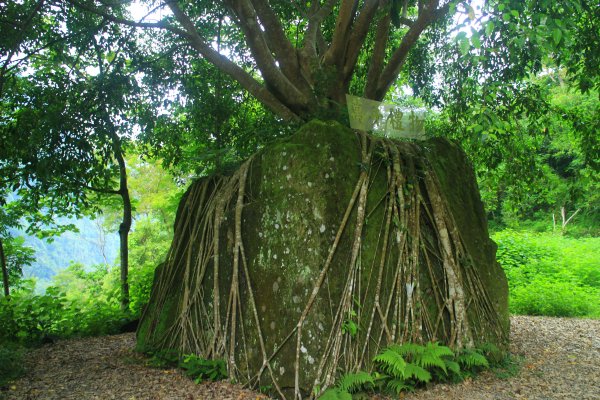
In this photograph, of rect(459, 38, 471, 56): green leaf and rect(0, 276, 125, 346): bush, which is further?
rect(0, 276, 125, 346): bush

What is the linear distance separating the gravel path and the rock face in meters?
0.38

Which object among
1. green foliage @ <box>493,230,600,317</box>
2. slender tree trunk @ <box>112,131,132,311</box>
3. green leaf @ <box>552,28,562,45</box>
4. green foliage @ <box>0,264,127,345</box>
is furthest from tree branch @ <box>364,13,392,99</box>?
green foliage @ <box>0,264,127,345</box>

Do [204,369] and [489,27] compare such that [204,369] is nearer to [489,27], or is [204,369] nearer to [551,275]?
[489,27]

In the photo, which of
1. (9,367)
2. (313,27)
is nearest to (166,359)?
(9,367)

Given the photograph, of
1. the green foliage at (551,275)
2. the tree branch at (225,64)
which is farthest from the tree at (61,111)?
the green foliage at (551,275)

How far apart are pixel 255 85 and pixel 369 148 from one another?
2.60m

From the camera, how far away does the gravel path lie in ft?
13.3

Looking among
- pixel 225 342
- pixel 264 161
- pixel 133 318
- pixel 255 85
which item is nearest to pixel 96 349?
pixel 133 318

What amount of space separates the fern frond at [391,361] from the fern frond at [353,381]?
0.19m

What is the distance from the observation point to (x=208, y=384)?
436 centimetres

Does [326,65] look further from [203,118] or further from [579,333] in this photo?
[579,333]

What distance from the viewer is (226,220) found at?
509 centimetres

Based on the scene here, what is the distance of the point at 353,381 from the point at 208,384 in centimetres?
149

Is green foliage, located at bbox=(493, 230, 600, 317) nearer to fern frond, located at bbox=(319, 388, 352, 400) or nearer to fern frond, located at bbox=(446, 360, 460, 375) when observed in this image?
fern frond, located at bbox=(446, 360, 460, 375)
